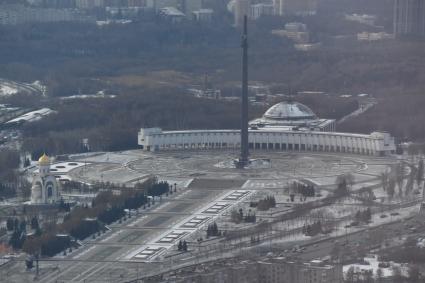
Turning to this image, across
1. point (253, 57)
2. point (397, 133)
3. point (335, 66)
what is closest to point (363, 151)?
point (397, 133)

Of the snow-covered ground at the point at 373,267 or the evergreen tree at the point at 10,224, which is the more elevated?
the snow-covered ground at the point at 373,267

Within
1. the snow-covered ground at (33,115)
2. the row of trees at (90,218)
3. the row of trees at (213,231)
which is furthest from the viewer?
the snow-covered ground at (33,115)

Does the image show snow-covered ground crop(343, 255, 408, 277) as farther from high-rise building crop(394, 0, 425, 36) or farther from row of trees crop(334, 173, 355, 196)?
high-rise building crop(394, 0, 425, 36)

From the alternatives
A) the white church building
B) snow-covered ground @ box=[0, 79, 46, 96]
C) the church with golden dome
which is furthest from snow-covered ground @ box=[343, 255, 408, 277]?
snow-covered ground @ box=[0, 79, 46, 96]

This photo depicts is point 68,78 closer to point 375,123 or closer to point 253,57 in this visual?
point 253,57

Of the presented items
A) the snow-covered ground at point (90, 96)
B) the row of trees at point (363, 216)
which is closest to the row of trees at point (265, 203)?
the row of trees at point (363, 216)

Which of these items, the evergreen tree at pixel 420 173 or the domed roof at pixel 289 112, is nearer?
the evergreen tree at pixel 420 173

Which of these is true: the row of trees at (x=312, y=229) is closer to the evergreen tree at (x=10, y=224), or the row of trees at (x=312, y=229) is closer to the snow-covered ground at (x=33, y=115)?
the evergreen tree at (x=10, y=224)
